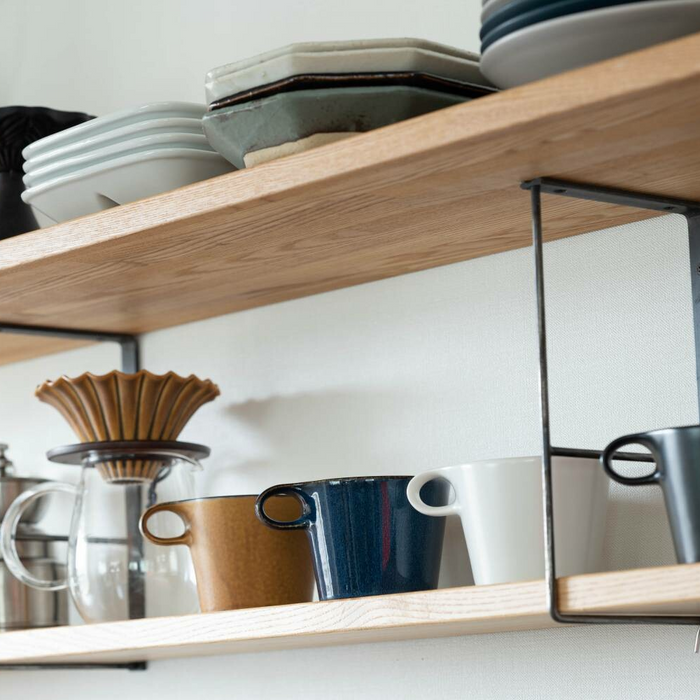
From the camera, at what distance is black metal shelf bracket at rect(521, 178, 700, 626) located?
77 centimetres

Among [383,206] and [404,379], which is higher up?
[383,206]

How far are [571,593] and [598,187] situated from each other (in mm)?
322

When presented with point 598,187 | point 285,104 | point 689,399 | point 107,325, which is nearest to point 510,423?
point 689,399

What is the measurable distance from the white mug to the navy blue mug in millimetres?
78

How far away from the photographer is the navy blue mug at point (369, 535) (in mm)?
909

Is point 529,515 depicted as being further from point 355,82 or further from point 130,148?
point 130,148

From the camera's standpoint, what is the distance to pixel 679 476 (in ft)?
2.48

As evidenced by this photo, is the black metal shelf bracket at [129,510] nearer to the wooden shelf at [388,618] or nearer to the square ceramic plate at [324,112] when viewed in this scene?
the wooden shelf at [388,618]

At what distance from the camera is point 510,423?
108 centimetres

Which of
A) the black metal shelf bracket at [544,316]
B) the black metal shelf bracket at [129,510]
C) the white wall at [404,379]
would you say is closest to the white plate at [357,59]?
the black metal shelf bracket at [544,316]

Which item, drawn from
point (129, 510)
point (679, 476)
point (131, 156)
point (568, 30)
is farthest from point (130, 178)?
point (679, 476)

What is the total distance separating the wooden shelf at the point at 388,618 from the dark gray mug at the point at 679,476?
0.14 feet

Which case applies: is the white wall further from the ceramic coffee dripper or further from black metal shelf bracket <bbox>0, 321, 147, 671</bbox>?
the ceramic coffee dripper

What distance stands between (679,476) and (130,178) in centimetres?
57
